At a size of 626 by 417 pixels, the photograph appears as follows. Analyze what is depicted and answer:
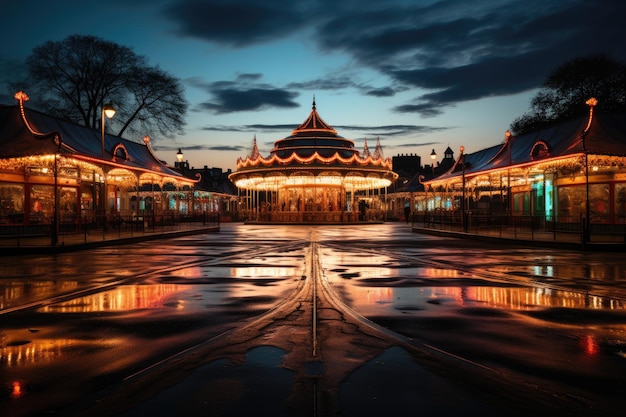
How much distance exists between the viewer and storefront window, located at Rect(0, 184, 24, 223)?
96.0ft

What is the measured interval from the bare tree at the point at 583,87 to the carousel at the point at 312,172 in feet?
69.6

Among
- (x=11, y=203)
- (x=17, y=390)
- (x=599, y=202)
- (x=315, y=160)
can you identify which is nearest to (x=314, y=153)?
(x=315, y=160)

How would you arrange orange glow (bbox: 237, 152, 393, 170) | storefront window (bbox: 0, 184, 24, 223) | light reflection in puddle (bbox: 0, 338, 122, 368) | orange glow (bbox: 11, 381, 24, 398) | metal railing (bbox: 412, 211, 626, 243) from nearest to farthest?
orange glow (bbox: 11, 381, 24, 398)
light reflection in puddle (bbox: 0, 338, 122, 368)
metal railing (bbox: 412, 211, 626, 243)
storefront window (bbox: 0, 184, 24, 223)
orange glow (bbox: 237, 152, 393, 170)

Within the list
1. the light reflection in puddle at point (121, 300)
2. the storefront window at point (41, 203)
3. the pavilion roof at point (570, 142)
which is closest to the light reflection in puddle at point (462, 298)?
the light reflection in puddle at point (121, 300)

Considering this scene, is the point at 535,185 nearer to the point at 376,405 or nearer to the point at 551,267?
the point at 551,267

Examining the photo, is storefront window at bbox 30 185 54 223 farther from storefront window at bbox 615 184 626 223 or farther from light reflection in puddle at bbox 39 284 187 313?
storefront window at bbox 615 184 626 223

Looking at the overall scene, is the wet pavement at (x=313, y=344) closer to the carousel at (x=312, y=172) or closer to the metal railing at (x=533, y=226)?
the metal railing at (x=533, y=226)

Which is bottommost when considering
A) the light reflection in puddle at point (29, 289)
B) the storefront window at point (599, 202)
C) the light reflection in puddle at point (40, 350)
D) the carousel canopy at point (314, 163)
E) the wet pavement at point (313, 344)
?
the wet pavement at point (313, 344)

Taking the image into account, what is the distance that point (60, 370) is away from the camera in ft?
17.7

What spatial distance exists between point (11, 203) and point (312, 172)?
30408mm

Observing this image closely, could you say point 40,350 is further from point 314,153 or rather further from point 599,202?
point 314,153

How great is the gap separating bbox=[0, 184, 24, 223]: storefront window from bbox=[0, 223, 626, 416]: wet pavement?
18.6 m

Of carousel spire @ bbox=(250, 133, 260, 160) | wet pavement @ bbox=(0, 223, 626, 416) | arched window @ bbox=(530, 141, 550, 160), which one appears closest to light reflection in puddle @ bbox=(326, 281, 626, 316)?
wet pavement @ bbox=(0, 223, 626, 416)

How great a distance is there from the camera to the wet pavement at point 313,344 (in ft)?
14.7
